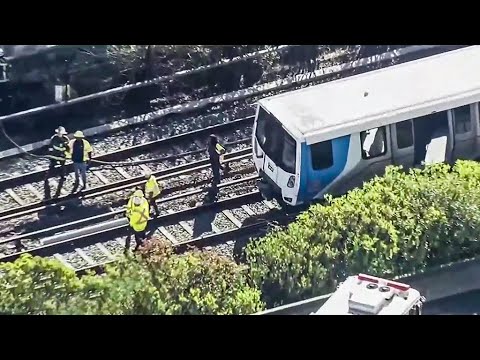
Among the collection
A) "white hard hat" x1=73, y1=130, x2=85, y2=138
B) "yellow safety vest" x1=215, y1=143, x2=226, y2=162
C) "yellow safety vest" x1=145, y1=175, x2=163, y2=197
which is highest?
"white hard hat" x1=73, y1=130, x2=85, y2=138

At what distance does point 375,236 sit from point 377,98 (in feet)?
4.60

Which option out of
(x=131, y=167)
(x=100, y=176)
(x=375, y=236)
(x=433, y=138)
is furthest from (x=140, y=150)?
(x=433, y=138)

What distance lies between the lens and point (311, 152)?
33.5 feet

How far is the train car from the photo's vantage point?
1026 cm

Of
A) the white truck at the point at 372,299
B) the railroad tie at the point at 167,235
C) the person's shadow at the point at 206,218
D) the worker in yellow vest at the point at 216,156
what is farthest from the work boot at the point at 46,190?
the white truck at the point at 372,299

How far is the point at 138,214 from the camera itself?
1035cm

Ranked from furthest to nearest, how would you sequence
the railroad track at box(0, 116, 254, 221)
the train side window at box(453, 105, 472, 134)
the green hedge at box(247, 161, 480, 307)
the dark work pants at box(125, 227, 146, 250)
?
the railroad track at box(0, 116, 254, 221)
the train side window at box(453, 105, 472, 134)
the dark work pants at box(125, 227, 146, 250)
the green hedge at box(247, 161, 480, 307)

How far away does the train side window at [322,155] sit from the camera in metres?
10.2

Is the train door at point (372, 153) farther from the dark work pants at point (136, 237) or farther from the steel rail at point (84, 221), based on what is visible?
the dark work pants at point (136, 237)

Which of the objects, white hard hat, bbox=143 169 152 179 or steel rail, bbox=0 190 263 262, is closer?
steel rail, bbox=0 190 263 262

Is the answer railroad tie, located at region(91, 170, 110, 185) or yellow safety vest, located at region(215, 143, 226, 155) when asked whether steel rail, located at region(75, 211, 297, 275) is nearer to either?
yellow safety vest, located at region(215, 143, 226, 155)

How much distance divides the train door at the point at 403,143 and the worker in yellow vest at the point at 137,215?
2.47 meters

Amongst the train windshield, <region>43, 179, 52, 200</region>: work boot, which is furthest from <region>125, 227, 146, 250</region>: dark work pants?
the train windshield
